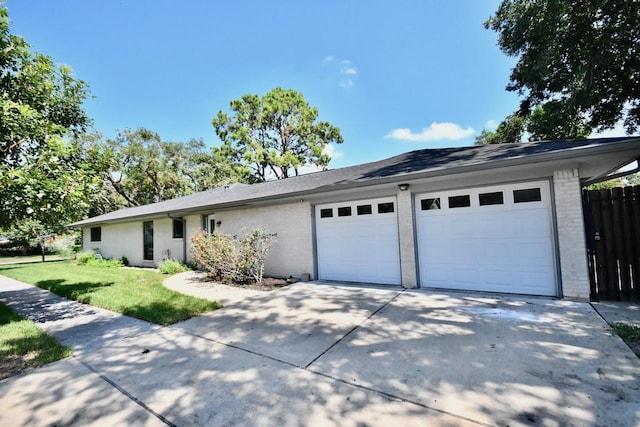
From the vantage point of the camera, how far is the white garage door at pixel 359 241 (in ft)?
23.6

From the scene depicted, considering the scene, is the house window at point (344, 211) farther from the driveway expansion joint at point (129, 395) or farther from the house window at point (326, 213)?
the driveway expansion joint at point (129, 395)

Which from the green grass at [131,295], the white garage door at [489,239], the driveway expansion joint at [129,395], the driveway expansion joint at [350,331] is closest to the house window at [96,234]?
the green grass at [131,295]

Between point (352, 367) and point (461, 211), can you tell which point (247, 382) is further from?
point (461, 211)

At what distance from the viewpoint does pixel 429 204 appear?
670cm

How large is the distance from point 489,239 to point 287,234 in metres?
5.61

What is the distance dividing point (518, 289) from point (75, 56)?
1268 cm

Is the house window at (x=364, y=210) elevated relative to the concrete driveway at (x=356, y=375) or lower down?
elevated

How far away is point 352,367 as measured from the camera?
122 inches

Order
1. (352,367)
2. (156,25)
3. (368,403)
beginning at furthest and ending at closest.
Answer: (156,25), (352,367), (368,403)

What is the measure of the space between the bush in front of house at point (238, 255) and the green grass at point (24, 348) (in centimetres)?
415

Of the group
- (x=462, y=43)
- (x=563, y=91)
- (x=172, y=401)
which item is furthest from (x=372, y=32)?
(x=172, y=401)

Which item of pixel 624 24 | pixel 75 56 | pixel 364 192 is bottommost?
pixel 364 192

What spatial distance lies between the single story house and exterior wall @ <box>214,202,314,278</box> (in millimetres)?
33

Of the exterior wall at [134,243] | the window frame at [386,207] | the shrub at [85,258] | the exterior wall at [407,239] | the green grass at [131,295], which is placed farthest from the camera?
the shrub at [85,258]
